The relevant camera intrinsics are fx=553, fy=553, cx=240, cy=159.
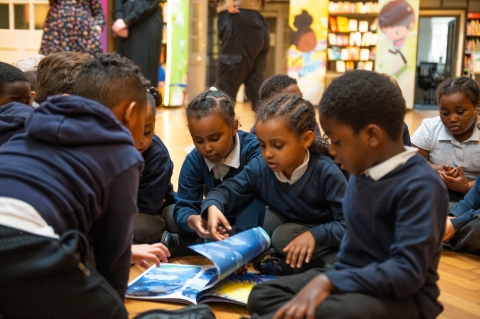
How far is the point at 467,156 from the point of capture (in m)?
2.16

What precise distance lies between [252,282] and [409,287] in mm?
570

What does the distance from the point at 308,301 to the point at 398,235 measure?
19 centimetres

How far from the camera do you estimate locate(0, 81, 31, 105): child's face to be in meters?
1.74

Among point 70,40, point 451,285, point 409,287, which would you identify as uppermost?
point 70,40

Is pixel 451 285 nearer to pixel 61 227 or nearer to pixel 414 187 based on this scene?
pixel 414 187

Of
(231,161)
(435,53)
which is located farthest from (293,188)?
(435,53)

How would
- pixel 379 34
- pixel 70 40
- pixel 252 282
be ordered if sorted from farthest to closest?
pixel 379 34 → pixel 70 40 → pixel 252 282

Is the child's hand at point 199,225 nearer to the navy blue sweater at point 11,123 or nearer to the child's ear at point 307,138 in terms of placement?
the child's ear at point 307,138

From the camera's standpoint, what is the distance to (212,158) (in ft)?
5.74

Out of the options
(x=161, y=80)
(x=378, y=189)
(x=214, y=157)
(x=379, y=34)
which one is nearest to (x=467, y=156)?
(x=214, y=157)

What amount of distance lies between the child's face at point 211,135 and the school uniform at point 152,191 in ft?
0.48

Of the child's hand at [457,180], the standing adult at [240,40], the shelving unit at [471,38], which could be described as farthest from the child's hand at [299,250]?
the shelving unit at [471,38]

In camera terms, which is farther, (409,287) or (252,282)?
(252,282)

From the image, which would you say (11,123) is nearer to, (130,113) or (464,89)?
(130,113)
